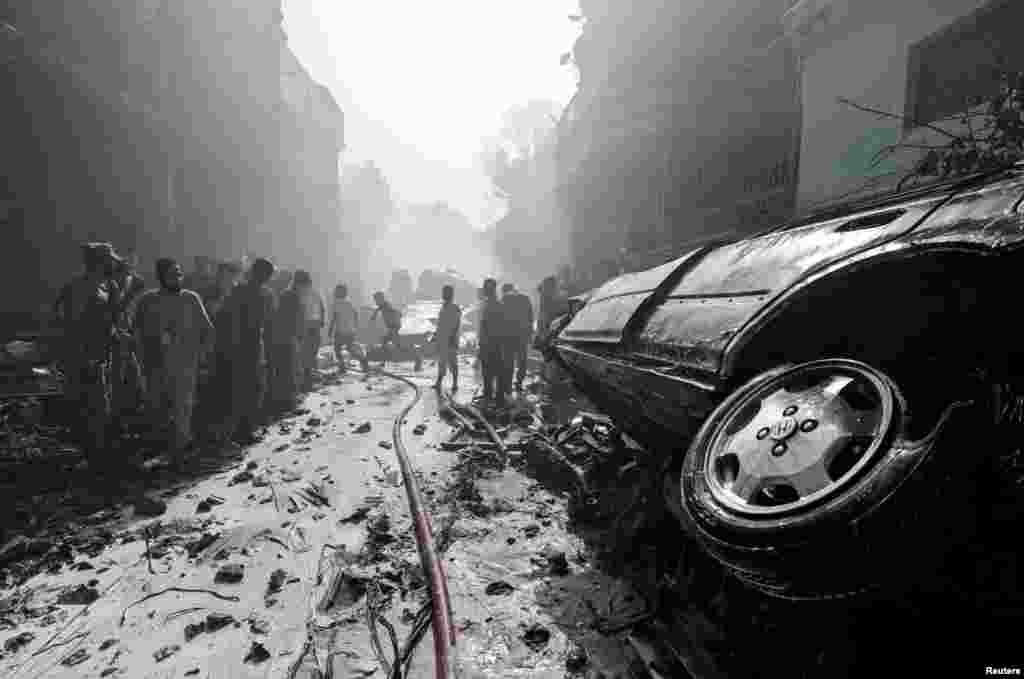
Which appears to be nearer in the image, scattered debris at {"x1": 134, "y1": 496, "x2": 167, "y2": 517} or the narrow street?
the narrow street

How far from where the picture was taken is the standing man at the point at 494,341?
802 cm

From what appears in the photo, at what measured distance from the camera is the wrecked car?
1.34 meters

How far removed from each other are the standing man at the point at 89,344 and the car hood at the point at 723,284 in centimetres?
477

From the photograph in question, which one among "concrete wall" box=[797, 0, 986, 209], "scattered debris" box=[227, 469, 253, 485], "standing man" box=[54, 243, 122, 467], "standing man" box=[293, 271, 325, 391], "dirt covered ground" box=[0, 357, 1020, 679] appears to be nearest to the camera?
"dirt covered ground" box=[0, 357, 1020, 679]

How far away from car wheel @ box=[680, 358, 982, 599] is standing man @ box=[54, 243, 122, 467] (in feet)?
18.3

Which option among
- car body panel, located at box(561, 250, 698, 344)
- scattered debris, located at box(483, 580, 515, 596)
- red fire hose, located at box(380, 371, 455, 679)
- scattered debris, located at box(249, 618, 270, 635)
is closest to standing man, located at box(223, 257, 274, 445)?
red fire hose, located at box(380, 371, 455, 679)

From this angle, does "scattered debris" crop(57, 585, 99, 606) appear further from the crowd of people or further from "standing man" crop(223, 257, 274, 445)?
"standing man" crop(223, 257, 274, 445)

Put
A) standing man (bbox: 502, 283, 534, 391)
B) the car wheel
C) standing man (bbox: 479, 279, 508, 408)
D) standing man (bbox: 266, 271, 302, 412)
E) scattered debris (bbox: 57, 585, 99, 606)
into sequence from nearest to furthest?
1. the car wheel
2. scattered debris (bbox: 57, 585, 99, 606)
3. standing man (bbox: 266, 271, 302, 412)
4. standing man (bbox: 479, 279, 508, 408)
5. standing man (bbox: 502, 283, 534, 391)

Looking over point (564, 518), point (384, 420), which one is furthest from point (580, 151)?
point (564, 518)

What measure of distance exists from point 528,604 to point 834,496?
1.83m

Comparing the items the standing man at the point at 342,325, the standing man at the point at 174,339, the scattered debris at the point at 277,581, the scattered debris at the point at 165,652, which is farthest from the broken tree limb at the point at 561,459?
the standing man at the point at 342,325

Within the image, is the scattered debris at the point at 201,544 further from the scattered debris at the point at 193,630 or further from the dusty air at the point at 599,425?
the scattered debris at the point at 193,630

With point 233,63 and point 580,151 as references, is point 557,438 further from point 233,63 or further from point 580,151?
point 233,63

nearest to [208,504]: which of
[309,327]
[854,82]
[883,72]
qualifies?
[309,327]
